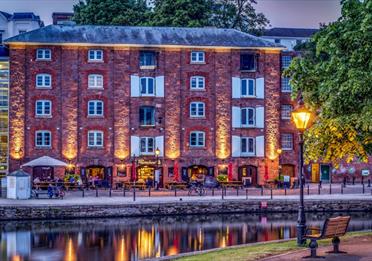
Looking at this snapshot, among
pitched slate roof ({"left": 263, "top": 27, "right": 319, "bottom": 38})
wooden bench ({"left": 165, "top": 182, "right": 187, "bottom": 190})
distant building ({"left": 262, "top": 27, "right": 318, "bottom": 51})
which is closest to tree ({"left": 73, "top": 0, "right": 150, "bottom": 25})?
wooden bench ({"left": 165, "top": 182, "right": 187, "bottom": 190})

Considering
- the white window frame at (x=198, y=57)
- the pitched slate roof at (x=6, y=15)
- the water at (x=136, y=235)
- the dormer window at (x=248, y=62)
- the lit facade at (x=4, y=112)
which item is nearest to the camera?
the water at (x=136, y=235)

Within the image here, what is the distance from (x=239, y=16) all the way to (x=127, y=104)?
2997 centimetres

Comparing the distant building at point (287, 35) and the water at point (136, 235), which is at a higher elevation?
the distant building at point (287, 35)

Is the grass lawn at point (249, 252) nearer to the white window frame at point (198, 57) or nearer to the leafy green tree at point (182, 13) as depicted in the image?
the white window frame at point (198, 57)

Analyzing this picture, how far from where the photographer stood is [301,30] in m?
141

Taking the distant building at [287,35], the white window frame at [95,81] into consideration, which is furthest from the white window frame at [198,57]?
the distant building at [287,35]

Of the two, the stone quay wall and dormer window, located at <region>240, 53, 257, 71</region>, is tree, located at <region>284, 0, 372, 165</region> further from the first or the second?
dormer window, located at <region>240, 53, 257, 71</region>

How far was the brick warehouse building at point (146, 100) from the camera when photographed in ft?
220

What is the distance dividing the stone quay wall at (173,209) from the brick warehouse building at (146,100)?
18897mm

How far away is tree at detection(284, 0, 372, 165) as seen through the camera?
90.2 ft

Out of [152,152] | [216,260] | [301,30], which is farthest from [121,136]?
[301,30]

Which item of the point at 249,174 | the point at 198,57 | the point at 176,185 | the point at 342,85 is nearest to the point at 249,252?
the point at 342,85

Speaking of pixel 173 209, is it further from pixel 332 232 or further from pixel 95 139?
pixel 332 232

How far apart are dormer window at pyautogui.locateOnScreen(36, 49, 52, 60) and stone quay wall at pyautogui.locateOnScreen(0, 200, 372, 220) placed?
24.3m
